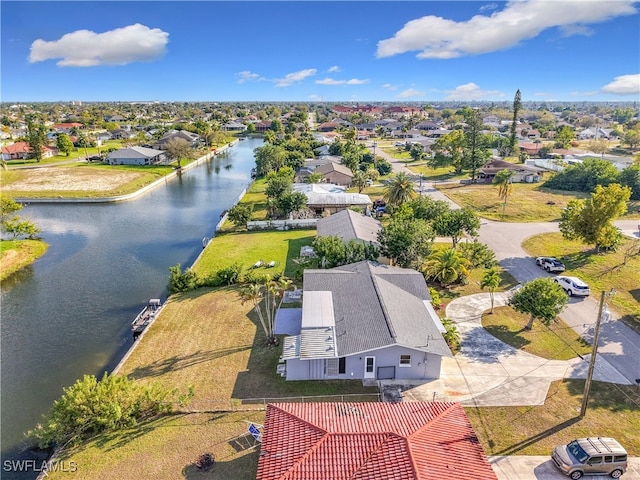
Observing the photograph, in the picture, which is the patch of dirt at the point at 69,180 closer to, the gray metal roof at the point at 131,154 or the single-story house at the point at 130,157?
the single-story house at the point at 130,157

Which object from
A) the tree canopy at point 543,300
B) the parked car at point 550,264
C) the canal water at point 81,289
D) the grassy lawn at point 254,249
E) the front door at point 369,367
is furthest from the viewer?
the grassy lawn at point 254,249

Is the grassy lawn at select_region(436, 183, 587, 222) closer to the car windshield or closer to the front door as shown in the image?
the front door

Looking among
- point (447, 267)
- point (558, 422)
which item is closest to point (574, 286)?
point (447, 267)

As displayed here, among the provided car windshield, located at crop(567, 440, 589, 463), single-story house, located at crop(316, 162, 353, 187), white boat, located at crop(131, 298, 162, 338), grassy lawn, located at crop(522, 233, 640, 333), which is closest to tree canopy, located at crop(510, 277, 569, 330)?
grassy lawn, located at crop(522, 233, 640, 333)

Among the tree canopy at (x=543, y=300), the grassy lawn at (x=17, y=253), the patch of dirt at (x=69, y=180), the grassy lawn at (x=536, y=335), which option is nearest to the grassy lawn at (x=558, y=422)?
the grassy lawn at (x=536, y=335)

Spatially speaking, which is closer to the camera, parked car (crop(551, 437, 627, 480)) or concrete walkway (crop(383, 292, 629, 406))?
parked car (crop(551, 437, 627, 480))

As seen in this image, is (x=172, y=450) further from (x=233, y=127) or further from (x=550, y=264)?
(x=233, y=127)
